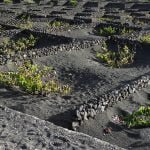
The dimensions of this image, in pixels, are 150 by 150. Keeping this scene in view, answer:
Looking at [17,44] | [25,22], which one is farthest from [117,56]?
[25,22]

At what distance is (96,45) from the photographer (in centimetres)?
1669

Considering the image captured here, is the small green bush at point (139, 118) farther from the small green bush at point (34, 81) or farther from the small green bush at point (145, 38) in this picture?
the small green bush at point (145, 38)

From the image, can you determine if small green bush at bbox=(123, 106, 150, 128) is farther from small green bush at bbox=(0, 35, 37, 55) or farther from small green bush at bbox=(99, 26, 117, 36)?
small green bush at bbox=(99, 26, 117, 36)

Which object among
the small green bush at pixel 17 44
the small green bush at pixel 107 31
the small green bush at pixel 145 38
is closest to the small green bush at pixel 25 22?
the small green bush at pixel 17 44

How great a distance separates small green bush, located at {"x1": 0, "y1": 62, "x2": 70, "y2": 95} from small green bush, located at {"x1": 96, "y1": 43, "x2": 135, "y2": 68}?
2.85m

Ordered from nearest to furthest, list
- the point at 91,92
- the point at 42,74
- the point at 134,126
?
the point at 134,126 → the point at 91,92 → the point at 42,74

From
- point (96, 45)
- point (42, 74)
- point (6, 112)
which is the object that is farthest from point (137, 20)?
point (6, 112)

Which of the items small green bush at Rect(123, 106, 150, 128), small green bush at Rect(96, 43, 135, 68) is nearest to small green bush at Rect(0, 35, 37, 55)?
small green bush at Rect(96, 43, 135, 68)

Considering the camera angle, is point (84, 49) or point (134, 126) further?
point (84, 49)

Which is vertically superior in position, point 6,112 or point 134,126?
point 6,112

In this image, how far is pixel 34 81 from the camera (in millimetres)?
11680

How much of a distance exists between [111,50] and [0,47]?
4.68 meters

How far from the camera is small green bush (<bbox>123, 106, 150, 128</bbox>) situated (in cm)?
950

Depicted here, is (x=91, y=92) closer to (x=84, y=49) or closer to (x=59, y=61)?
(x=59, y=61)
